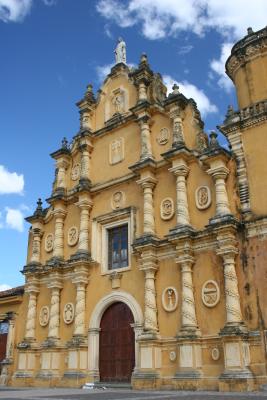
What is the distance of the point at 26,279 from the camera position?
18.6 metres

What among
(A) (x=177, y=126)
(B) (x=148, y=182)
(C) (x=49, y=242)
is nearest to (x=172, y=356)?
(B) (x=148, y=182)

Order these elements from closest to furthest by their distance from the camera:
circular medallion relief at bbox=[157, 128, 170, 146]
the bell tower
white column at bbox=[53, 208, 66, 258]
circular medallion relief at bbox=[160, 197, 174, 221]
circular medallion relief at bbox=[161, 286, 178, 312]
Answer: the bell tower, circular medallion relief at bbox=[161, 286, 178, 312], circular medallion relief at bbox=[160, 197, 174, 221], circular medallion relief at bbox=[157, 128, 170, 146], white column at bbox=[53, 208, 66, 258]

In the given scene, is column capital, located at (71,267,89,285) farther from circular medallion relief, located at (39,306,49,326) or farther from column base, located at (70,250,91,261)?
circular medallion relief, located at (39,306,49,326)

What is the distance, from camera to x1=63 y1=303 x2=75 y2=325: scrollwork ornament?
16.5 metres

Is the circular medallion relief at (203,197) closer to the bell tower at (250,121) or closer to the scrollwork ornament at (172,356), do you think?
the bell tower at (250,121)

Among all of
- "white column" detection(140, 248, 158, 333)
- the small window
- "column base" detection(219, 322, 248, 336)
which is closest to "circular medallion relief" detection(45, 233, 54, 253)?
the small window

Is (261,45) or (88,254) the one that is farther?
(88,254)

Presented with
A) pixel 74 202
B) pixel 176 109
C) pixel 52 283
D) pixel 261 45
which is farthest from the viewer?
pixel 74 202

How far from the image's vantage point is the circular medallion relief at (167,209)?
48.9 feet

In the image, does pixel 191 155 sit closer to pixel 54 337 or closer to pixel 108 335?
pixel 108 335

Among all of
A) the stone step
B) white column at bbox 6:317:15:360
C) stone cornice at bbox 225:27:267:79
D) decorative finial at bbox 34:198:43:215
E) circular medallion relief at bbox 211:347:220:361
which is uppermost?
stone cornice at bbox 225:27:267:79

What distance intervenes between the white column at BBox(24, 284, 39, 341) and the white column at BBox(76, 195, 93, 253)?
305 centimetres

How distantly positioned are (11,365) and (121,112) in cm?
1110

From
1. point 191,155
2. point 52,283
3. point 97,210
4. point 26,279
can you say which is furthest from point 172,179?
point 26,279
